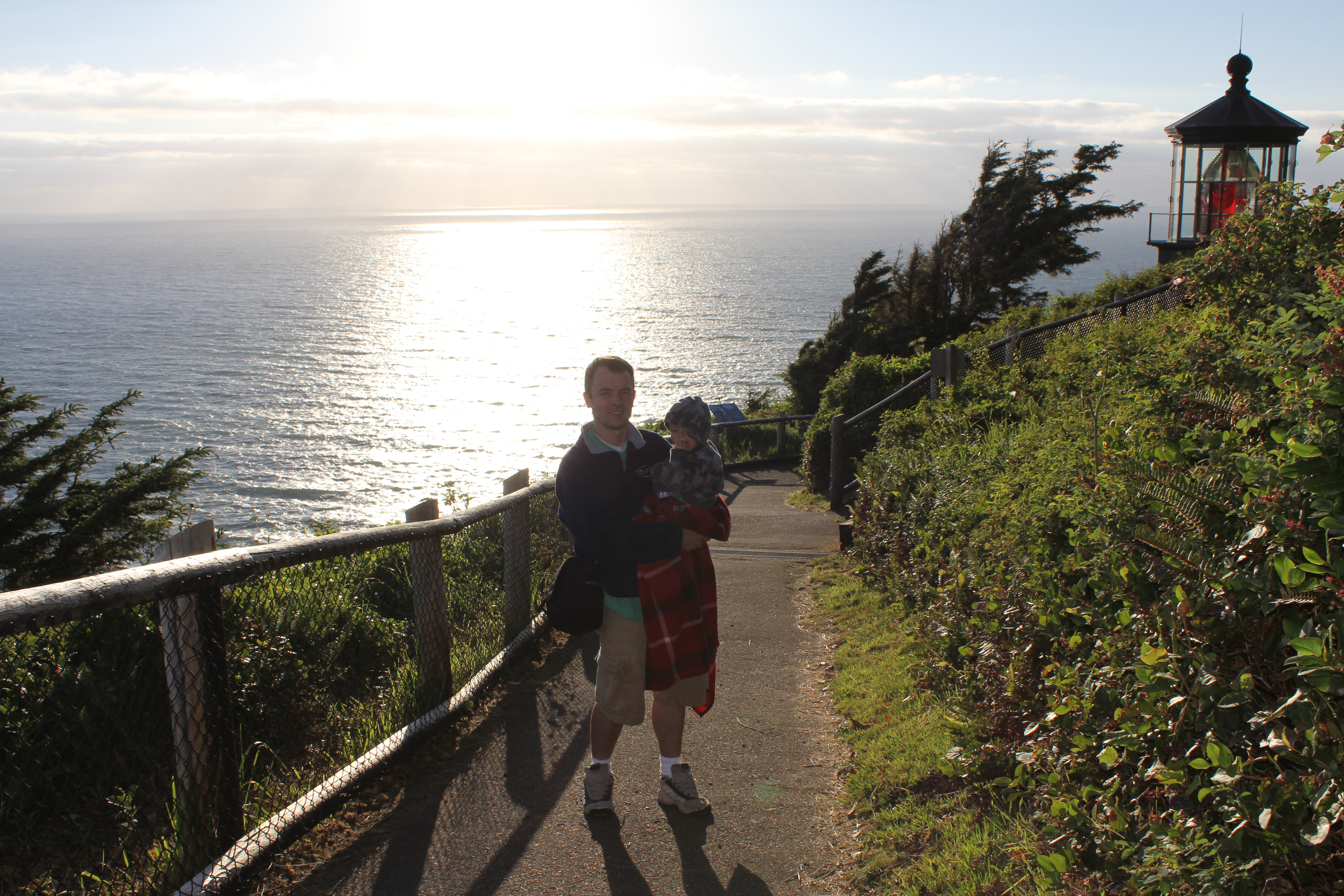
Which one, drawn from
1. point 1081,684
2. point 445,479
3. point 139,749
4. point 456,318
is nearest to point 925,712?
point 1081,684

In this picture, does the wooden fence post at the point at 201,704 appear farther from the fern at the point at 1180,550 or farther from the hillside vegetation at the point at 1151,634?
the fern at the point at 1180,550

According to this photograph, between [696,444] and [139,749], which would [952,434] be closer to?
[696,444]

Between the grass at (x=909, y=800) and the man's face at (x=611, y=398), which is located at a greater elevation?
the man's face at (x=611, y=398)

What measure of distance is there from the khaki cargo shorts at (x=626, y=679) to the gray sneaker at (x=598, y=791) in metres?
0.21

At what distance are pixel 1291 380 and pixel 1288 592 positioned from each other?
51 cm

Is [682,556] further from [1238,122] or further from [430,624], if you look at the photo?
[1238,122]

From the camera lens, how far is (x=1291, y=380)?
197 cm

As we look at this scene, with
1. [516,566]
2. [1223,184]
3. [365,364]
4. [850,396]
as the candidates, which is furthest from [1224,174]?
[365,364]

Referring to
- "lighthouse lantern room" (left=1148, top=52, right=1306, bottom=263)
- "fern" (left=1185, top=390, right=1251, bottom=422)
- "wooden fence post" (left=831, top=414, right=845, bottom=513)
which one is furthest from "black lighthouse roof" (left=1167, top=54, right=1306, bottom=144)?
"fern" (left=1185, top=390, right=1251, bottom=422)

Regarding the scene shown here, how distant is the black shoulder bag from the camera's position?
348cm

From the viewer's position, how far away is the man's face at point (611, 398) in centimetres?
343

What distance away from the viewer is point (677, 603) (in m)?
3.48

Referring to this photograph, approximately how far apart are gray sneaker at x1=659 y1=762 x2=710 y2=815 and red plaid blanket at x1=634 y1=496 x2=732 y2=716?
0.26m

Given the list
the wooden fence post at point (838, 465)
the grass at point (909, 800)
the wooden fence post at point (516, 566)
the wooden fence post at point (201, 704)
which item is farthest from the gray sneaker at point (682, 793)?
the wooden fence post at point (838, 465)
